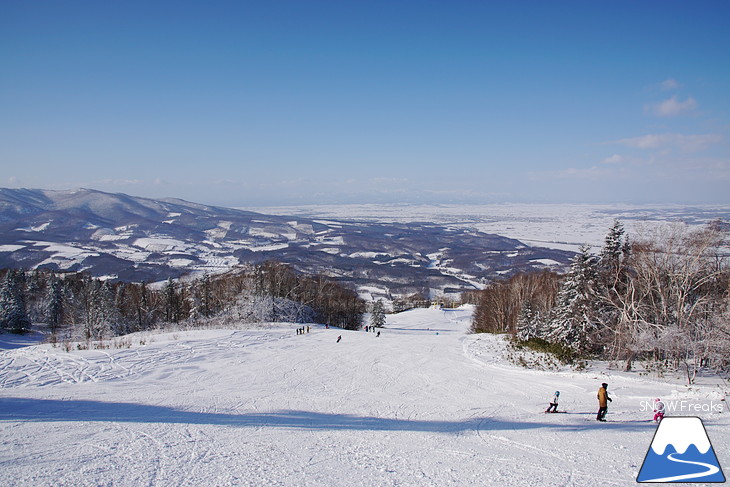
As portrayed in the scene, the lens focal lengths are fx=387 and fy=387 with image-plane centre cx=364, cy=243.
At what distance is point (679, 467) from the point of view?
693 cm

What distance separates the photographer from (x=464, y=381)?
17.8 m

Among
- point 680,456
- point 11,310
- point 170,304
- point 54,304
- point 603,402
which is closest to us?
point 680,456

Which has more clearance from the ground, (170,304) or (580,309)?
(580,309)

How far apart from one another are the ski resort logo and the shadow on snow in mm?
3355

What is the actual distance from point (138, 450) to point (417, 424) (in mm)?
7141

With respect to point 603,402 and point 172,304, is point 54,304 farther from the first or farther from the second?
point 603,402

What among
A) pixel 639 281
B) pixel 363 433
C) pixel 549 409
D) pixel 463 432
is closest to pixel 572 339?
pixel 639 281

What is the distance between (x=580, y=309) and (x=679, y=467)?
57.2 ft

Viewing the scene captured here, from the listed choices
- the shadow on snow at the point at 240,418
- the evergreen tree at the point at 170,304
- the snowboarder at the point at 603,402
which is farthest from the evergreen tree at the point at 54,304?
the snowboarder at the point at 603,402

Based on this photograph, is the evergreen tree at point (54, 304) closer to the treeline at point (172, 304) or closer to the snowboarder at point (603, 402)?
the treeline at point (172, 304)

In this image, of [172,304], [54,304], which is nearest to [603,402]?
[172,304]

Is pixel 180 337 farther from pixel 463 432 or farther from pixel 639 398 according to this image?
pixel 639 398

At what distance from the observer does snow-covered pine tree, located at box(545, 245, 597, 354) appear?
2264 centimetres

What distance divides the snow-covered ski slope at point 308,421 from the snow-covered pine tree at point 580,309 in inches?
150
